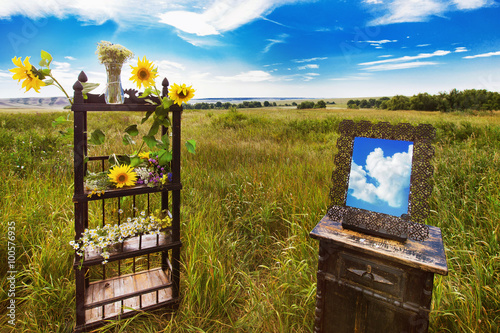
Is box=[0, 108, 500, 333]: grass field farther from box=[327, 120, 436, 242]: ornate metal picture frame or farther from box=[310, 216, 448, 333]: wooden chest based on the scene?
→ box=[327, 120, 436, 242]: ornate metal picture frame

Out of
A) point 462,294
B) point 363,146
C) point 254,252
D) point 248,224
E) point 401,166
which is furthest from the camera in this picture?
point 248,224

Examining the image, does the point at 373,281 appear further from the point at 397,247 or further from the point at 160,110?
the point at 160,110

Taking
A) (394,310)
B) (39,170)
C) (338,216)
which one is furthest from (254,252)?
(39,170)

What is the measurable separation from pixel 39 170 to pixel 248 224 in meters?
3.47

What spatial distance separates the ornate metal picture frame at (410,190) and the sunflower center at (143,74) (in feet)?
4.28

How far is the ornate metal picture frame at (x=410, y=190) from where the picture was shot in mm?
1609

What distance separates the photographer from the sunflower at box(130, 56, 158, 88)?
197cm

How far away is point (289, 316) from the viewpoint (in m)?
2.21

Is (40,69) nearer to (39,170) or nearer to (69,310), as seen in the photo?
(69,310)

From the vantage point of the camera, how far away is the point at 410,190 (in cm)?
163

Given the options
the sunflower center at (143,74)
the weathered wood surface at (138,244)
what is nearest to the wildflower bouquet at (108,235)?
the weathered wood surface at (138,244)

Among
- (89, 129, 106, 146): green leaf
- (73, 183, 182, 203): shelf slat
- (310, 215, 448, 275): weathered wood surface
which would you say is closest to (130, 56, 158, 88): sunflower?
(89, 129, 106, 146): green leaf

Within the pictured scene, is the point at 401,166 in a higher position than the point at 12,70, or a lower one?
lower

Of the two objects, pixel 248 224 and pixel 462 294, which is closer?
pixel 462 294
